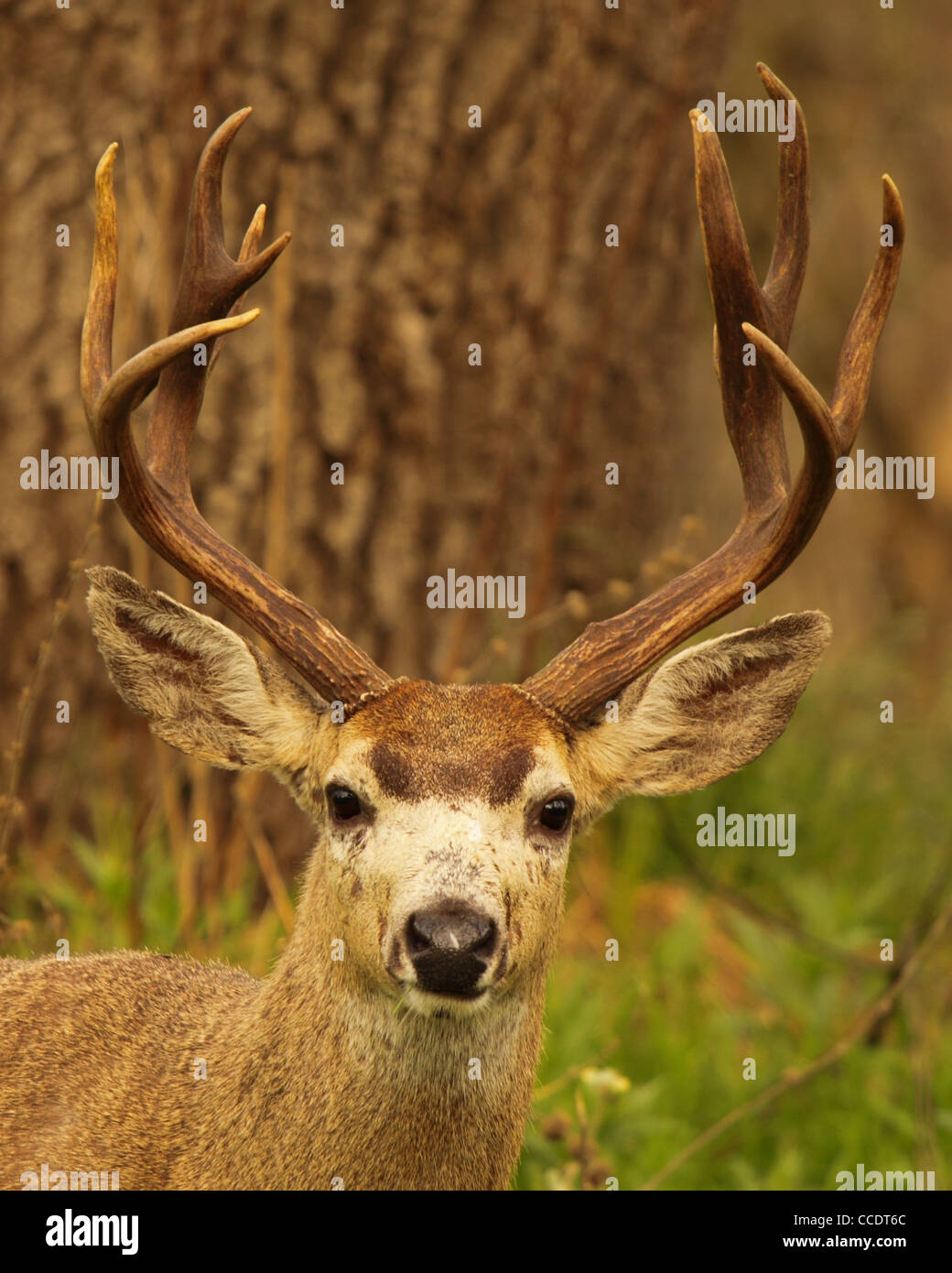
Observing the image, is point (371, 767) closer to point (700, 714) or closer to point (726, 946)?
point (700, 714)

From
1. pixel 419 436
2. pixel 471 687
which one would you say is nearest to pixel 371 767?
pixel 471 687

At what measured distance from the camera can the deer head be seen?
4125 millimetres

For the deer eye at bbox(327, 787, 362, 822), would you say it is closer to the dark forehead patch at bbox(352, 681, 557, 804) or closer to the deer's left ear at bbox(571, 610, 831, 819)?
the dark forehead patch at bbox(352, 681, 557, 804)

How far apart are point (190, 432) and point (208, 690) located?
27.9 inches

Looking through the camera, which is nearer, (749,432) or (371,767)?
(371,767)

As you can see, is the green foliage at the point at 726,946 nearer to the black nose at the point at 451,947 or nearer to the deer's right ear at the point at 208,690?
the deer's right ear at the point at 208,690

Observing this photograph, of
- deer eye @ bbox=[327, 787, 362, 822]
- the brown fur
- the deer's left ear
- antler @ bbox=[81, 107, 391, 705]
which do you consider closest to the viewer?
the brown fur

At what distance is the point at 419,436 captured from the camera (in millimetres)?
7367

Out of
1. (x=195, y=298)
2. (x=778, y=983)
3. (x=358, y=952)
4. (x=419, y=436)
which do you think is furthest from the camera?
(x=419, y=436)

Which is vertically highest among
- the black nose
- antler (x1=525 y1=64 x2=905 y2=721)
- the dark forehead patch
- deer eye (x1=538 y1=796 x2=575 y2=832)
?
antler (x1=525 y1=64 x2=905 y2=721)

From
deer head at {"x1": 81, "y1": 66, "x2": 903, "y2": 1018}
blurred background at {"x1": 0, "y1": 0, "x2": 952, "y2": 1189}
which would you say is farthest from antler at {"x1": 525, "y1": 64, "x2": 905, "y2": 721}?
blurred background at {"x1": 0, "y1": 0, "x2": 952, "y2": 1189}

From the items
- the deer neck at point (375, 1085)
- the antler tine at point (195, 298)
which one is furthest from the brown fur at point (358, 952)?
the antler tine at point (195, 298)
